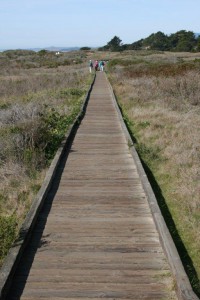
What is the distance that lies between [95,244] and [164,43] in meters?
109

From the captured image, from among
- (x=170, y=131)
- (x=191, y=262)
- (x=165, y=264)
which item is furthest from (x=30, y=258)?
(x=170, y=131)

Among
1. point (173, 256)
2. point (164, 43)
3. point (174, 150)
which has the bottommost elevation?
point (174, 150)

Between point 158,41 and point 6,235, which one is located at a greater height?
point 158,41

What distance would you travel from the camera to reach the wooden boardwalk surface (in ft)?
14.3

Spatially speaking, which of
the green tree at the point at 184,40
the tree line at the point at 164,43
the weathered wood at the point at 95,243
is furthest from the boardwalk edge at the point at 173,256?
the green tree at the point at 184,40

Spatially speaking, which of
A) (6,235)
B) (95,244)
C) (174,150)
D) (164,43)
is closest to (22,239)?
(6,235)

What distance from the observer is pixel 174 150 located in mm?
9977

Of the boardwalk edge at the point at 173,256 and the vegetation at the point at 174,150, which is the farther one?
the vegetation at the point at 174,150

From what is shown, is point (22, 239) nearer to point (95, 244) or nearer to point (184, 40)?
point (95, 244)

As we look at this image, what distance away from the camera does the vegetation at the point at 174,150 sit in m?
6.02

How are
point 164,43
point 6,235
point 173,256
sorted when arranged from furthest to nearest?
point 164,43 → point 6,235 → point 173,256

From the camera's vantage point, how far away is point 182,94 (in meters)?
20.2

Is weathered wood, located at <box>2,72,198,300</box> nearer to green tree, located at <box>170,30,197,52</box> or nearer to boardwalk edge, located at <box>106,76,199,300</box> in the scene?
boardwalk edge, located at <box>106,76,199,300</box>

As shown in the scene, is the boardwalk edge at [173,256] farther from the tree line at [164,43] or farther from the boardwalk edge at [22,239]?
the tree line at [164,43]
